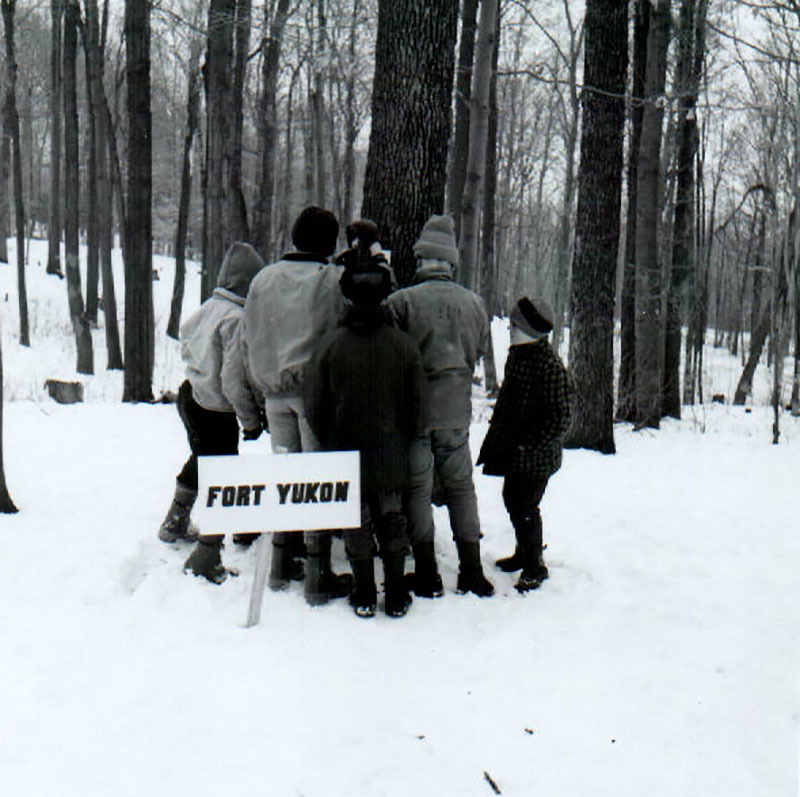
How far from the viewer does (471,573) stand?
452cm

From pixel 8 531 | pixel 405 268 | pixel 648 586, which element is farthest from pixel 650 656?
pixel 8 531

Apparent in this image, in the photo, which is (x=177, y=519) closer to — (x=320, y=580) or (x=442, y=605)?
(x=320, y=580)

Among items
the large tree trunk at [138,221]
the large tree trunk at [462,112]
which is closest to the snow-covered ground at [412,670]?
the large tree trunk at [138,221]

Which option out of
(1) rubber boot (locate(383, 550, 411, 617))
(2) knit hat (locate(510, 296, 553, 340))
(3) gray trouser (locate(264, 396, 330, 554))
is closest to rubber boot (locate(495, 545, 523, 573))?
(1) rubber boot (locate(383, 550, 411, 617))

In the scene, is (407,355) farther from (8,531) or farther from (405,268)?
(8,531)

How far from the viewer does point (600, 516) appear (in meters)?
6.11

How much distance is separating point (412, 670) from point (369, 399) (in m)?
1.32

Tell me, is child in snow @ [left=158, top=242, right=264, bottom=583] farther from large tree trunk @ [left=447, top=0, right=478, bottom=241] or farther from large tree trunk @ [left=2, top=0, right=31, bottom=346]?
large tree trunk @ [left=2, top=0, right=31, bottom=346]

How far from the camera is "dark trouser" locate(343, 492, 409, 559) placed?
161 inches

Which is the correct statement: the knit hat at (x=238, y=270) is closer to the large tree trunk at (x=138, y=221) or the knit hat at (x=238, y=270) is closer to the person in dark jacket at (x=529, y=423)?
the person in dark jacket at (x=529, y=423)

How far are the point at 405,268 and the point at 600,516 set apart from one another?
2.48m

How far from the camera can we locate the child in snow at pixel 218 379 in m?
4.45

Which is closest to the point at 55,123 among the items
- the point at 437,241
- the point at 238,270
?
the point at 238,270

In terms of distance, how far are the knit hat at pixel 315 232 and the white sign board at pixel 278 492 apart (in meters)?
1.20
